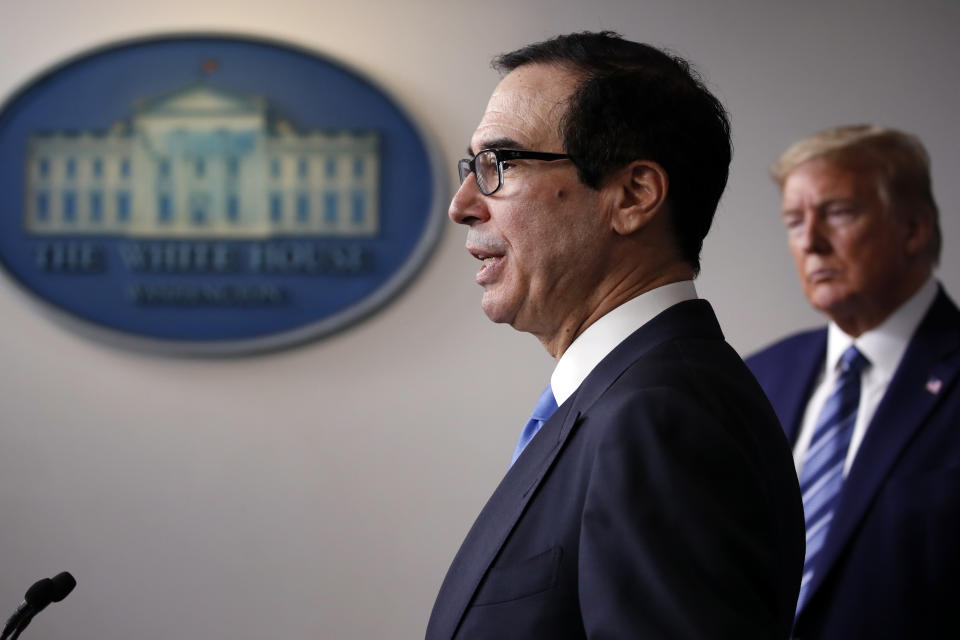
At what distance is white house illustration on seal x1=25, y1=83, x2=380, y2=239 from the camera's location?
7.68ft

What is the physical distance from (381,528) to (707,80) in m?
1.35

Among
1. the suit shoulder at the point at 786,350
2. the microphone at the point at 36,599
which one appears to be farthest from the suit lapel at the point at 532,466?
the suit shoulder at the point at 786,350

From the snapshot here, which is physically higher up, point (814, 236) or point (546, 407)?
point (814, 236)

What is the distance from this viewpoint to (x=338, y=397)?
2342 millimetres

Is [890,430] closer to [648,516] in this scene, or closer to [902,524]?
[902,524]

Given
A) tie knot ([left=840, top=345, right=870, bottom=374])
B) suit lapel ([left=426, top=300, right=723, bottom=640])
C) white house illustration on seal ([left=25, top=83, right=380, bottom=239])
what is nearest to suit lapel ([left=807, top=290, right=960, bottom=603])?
tie knot ([left=840, top=345, right=870, bottom=374])

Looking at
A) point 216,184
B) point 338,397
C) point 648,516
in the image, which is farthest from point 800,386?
point 216,184

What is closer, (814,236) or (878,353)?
(878,353)

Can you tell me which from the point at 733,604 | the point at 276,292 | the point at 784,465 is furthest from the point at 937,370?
the point at 276,292

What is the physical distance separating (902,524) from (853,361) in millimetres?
366

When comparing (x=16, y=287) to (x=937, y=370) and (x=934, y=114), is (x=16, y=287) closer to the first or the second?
(x=937, y=370)

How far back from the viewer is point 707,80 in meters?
2.36

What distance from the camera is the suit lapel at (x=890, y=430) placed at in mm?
1619

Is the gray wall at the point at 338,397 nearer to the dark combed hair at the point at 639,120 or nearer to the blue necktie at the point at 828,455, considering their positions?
the blue necktie at the point at 828,455
